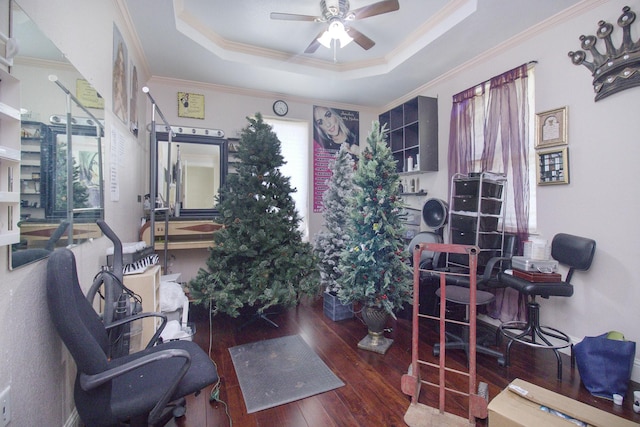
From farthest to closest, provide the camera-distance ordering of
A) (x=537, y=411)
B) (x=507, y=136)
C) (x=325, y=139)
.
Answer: (x=325, y=139), (x=507, y=136), (x=537, y=411)

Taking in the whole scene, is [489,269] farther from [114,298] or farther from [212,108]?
[212,108]

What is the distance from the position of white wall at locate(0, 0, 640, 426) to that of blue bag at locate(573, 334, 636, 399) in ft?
1.40

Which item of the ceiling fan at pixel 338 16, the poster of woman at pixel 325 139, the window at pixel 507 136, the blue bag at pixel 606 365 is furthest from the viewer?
the poster of woman at pixel 325 139

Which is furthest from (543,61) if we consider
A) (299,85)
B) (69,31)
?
(69,31)

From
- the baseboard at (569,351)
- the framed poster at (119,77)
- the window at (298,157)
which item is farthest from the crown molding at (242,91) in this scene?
the baseboard at (569,351)

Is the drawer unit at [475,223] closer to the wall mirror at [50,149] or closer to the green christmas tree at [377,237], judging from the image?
the green christmas tree at [377,237]

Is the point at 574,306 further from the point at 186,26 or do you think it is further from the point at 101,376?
the point at 186,26

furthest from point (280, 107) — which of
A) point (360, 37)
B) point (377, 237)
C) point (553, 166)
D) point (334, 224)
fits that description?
point (553, 166)

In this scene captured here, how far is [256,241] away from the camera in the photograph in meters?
2.85

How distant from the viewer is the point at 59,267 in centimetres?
106

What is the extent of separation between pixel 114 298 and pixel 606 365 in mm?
3162

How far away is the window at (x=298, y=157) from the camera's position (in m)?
4.57

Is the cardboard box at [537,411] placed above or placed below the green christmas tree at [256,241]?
below

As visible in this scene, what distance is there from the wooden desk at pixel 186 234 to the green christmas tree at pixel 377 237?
1.87 metres
